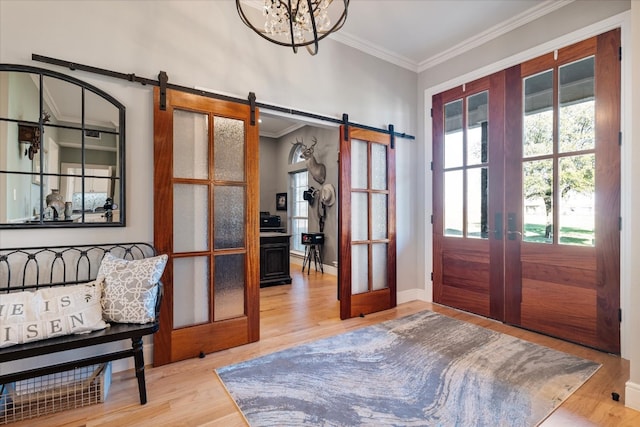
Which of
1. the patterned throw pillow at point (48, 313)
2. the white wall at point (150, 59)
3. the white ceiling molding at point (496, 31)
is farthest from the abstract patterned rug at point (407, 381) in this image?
the white ceiling molding at point (496, 31)

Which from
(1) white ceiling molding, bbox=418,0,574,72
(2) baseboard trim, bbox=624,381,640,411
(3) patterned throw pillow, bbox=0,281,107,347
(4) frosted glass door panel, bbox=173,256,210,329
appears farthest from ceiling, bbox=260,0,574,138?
(2) baseboard trim, bbox=624,381,640,411

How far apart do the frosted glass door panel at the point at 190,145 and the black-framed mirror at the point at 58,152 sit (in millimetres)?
372

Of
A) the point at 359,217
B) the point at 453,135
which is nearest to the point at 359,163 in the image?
the point at 359,217

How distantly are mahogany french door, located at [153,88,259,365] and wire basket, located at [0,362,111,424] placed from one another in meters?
0.45

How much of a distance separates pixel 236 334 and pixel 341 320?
1.18 meters

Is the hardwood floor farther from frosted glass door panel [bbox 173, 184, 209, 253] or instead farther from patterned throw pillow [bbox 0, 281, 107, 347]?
frosted glass door panel [bbox 173, 184, 209, 253]

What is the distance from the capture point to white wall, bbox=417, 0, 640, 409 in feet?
6.16

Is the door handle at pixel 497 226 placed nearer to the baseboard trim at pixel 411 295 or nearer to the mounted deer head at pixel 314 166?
the baseboard trim at pixel 411 295

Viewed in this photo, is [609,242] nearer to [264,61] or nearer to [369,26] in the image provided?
[369,26]

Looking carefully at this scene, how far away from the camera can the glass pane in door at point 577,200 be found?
2670mm

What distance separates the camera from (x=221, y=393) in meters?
2.02

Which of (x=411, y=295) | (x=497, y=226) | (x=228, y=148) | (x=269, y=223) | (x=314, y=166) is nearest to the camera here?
(x=228, y=148)

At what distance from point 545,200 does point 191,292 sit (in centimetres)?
334

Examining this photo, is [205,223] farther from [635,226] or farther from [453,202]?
[635,226]
